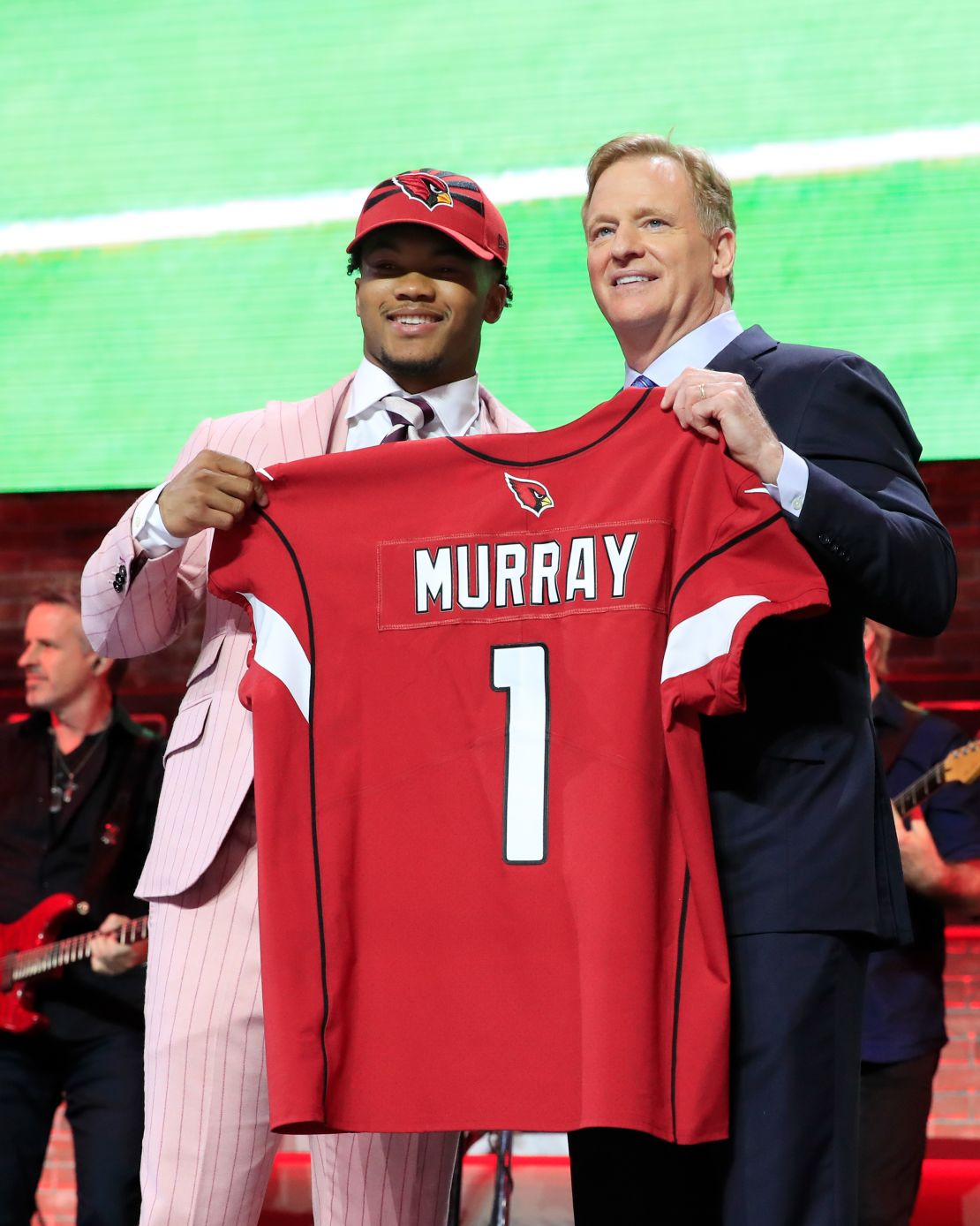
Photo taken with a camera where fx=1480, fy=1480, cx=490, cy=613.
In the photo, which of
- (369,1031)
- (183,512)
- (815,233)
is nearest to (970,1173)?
(815,233)

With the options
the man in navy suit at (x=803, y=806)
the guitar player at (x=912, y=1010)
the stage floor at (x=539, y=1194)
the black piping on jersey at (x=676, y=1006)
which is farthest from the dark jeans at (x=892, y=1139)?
the black piping on jersey at (x=676, y=1006)

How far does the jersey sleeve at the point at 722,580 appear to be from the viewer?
5.04ft

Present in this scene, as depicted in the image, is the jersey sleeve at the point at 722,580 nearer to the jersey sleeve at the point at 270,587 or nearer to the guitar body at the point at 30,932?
the jersey sleeve at the point at 270,587

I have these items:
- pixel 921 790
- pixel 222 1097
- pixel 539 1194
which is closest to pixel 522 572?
pixel 222 1097

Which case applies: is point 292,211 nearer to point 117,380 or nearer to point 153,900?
point 117,380

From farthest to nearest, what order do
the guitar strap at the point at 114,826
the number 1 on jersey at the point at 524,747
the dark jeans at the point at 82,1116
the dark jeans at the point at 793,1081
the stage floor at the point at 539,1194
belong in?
the stage floor at the point at 539,1194, the guitar strap at the point at 114,826, the dark jeans at the point at 82,1116, the number 1 on jersey at the point at 524,747, the dark jeans at the point at 793,1081

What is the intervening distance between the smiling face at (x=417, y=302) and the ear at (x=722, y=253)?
0.33 meters

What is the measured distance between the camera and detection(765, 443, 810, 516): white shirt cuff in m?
1.54

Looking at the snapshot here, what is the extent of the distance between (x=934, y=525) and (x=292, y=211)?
2.36 m

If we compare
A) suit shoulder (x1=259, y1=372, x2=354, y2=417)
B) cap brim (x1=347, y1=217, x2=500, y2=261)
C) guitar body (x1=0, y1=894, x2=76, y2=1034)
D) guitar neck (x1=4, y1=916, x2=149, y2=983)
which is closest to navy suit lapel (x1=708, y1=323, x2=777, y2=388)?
cap brim (x1=347, y1=217, x2=500, y2=261)

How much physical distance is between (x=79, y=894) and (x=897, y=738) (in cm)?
195

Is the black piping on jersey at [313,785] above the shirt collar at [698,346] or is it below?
below

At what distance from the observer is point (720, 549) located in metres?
1.61

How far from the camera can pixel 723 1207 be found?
1.57 m
